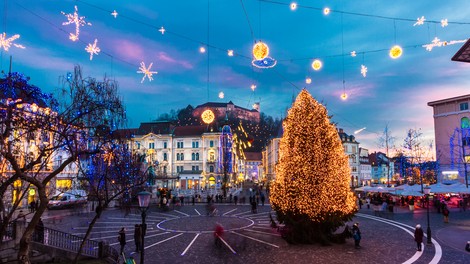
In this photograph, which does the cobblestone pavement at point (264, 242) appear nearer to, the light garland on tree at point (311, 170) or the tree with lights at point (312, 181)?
the tree with lights at point (312, 181)

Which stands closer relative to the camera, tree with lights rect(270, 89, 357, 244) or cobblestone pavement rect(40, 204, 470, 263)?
cobblestone pavement rect(40, 204, 470, 263)

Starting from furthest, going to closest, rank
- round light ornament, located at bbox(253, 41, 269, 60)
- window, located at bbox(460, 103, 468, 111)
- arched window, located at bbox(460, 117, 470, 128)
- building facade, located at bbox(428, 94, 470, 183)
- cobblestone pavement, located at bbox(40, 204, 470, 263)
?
window, located at bbox(460, 103, 468, 111) → building facade, located at bbox(428, 94, 470, 183) → arched window, located at bbox(460, 117, 470, 128) → round light ornament, located at bbox(253, 41, 269, 60) → cobblestone pavement, located at bbox(40, 204, 470, 263)

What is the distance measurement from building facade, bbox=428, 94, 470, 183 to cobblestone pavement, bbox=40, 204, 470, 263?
3057 centimetres

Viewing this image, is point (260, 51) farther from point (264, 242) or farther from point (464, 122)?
point (464, 122)

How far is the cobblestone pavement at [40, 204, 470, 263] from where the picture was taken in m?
16.3

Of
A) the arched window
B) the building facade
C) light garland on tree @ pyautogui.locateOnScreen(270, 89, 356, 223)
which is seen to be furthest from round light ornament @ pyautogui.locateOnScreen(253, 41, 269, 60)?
the arched window

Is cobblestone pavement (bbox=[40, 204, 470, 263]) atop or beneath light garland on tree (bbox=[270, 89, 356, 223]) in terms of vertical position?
beneath

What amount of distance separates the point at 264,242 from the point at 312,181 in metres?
4.55

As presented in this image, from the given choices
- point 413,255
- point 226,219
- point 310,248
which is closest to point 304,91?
point 310,248

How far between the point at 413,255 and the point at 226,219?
16537 mm

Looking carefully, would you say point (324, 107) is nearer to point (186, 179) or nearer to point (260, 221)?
point (260, 221)

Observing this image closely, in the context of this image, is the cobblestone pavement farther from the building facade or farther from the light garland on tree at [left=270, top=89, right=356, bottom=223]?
the building facade

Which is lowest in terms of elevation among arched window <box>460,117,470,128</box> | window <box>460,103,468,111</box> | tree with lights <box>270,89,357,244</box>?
tree with lights <box>270,89,357,244</box>

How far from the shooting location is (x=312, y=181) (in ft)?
63.2
